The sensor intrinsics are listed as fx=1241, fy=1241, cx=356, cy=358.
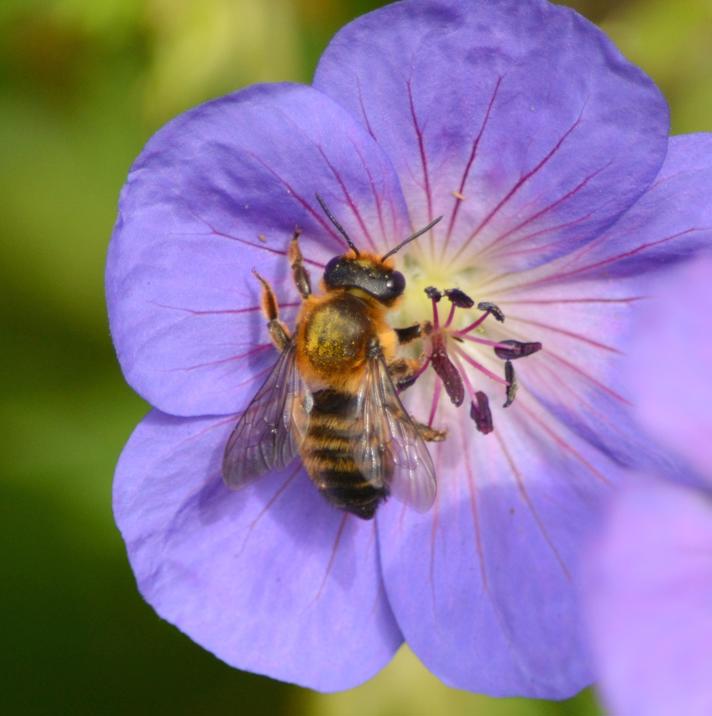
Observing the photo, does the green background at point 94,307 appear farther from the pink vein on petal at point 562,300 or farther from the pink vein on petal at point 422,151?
the pink vein on petal at point 422,151

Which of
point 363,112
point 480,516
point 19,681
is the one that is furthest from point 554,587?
point 19,681

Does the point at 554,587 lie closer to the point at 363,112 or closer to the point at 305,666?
the point at 305,666

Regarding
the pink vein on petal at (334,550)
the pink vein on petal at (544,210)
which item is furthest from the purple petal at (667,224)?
the pink vein on petal at (334,550)

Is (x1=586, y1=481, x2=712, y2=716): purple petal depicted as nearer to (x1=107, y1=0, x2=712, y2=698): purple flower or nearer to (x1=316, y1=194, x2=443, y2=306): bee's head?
A: (x1=107, y1=0, x2=712, y2=698): purple flower

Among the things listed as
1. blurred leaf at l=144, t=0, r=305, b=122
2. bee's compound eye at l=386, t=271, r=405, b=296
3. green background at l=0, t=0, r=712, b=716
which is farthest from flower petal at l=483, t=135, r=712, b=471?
blurred leaf at l=144, t=0, r=305, b=122

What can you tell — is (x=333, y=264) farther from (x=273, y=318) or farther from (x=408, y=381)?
(x=408, y=381)

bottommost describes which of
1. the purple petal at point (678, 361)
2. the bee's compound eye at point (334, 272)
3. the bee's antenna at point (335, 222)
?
the bee's compound eye at point (334, 272)
